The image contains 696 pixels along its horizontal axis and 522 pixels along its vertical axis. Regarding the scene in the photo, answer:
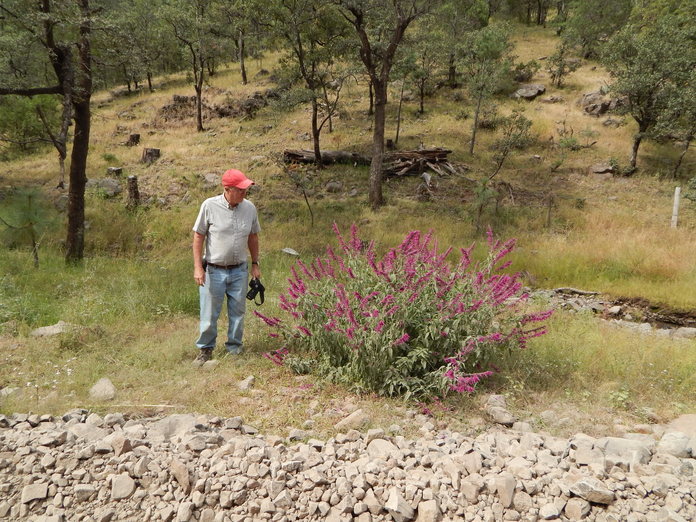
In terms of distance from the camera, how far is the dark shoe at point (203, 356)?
14.9ft

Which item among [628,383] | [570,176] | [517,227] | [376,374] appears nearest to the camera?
[376,374]

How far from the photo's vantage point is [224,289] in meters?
4.59

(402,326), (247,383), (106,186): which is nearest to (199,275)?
(247,383)

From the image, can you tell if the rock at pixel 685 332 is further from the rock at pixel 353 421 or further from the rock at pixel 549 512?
the rock at pixel 353 421

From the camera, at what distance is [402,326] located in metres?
4.00

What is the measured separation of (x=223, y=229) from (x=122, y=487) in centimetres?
249

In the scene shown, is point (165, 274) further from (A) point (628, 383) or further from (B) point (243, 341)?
(A) point (628, 383)

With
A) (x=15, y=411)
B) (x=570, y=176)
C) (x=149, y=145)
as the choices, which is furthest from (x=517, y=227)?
(x=149, y=145)

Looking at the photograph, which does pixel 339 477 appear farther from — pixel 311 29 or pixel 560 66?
pixel 560 66

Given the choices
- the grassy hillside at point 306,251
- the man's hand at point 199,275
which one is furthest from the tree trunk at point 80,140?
the man's hand at point 199,275

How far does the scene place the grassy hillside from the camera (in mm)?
4117

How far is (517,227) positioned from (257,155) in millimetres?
13389

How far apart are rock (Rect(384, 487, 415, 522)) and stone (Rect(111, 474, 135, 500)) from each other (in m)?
1.59

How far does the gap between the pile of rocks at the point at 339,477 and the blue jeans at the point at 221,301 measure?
58.7 inches
